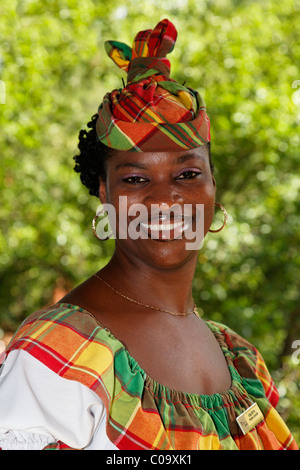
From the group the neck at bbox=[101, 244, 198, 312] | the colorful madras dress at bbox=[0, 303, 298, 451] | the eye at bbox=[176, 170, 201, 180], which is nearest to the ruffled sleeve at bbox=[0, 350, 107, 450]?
the colorful madras dress at bbox=[0, 303, 298, 451]

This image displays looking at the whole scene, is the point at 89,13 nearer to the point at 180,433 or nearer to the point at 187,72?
the point at 187,72

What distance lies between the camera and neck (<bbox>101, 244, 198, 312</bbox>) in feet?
5.56

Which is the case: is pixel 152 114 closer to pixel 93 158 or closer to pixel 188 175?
pixel 188 175

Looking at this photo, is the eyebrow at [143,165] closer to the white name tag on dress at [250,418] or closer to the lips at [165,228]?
the lips at [165,228]

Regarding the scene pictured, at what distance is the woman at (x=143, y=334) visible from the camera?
1331mm

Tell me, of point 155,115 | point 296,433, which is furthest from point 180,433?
point 296,433

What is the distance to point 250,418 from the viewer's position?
1617 millimetres

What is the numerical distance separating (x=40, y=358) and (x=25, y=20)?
5.60 m

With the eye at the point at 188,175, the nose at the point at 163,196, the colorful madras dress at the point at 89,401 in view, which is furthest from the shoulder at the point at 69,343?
the eye at the point at 188,175

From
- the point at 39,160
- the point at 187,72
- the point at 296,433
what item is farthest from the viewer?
the point at 39,160

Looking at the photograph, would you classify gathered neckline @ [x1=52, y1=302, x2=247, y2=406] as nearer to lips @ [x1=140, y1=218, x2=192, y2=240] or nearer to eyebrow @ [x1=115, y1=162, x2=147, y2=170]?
lips @ [x1=140, y1=218, x2=192, y2=240]

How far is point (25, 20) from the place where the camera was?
245 inches

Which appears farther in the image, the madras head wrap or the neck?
the neck

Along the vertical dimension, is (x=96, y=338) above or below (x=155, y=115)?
below
